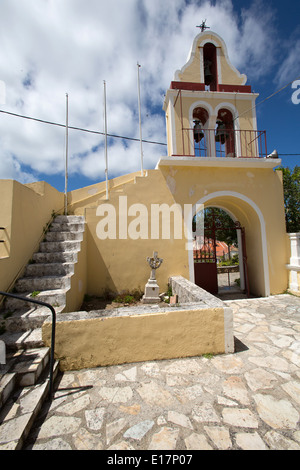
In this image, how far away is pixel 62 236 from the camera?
539cm

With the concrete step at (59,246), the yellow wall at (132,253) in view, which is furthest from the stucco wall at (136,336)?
the yellow wall at (132,253)

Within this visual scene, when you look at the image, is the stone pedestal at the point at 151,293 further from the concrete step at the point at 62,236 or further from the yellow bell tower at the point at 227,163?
the concrete step at the point at 62,236

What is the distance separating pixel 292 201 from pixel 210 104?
514 centimetres

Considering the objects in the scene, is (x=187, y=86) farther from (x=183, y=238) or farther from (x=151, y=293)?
(x=151, y=293)

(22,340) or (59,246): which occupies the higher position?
(59,246)

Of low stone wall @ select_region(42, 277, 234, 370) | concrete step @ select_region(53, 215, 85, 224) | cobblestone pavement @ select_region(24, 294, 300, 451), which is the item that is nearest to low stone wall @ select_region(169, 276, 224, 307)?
low stone wall @ select_region(42, 277, 234, 370)

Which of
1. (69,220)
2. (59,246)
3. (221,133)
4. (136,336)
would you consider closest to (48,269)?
(59,246)

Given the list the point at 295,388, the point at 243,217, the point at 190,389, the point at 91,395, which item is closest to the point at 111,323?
the point at 91,395

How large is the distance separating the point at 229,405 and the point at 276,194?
21.6 ft

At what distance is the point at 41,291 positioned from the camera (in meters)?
3.77

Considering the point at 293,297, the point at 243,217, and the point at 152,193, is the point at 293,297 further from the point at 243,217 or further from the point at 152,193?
the point at 152,193

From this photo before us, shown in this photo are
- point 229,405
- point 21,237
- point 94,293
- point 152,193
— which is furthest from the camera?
point 152,193

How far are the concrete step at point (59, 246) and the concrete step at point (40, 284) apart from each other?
1.07 meters

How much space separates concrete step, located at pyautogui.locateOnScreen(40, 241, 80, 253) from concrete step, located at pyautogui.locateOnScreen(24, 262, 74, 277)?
2.19ft
